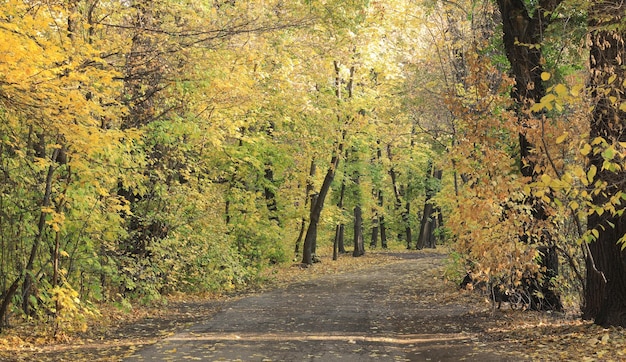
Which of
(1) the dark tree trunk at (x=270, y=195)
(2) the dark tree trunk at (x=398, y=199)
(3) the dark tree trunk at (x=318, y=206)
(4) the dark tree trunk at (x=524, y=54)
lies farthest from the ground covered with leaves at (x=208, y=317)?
(2) the dark tree trunk at (x=398, y=199)

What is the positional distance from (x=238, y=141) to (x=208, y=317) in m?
9.57

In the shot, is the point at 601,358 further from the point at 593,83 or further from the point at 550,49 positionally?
the point at 550,49

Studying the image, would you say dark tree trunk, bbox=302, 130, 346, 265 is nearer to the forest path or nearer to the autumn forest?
the autumn forest

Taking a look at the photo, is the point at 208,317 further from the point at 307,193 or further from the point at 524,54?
the point at 307,193

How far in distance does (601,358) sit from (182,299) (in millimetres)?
11456

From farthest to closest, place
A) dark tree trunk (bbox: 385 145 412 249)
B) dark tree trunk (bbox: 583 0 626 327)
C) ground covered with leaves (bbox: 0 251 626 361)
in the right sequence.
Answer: dark tree trunk (bbox: 385 145 412 249) < dark tree trunk (bbox: 583 0 626 327) < ground covered with leaves (bbox: 0 251 626 361)

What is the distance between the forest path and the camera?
8648mm

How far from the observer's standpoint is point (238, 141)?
21.7 m

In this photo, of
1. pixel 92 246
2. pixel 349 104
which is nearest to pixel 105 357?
pixel 92 246

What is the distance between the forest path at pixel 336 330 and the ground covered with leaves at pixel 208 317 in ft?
0.74

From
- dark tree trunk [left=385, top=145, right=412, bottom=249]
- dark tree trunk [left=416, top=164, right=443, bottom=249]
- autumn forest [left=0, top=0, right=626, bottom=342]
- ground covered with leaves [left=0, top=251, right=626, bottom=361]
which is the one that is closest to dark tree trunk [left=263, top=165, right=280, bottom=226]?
autumn forest [left=0, top=0, right=626, bottom=342]

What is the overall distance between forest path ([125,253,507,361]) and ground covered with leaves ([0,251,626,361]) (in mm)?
225

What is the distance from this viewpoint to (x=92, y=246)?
11.1 metres

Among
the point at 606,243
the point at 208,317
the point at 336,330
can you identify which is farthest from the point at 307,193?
the point at 606,243
